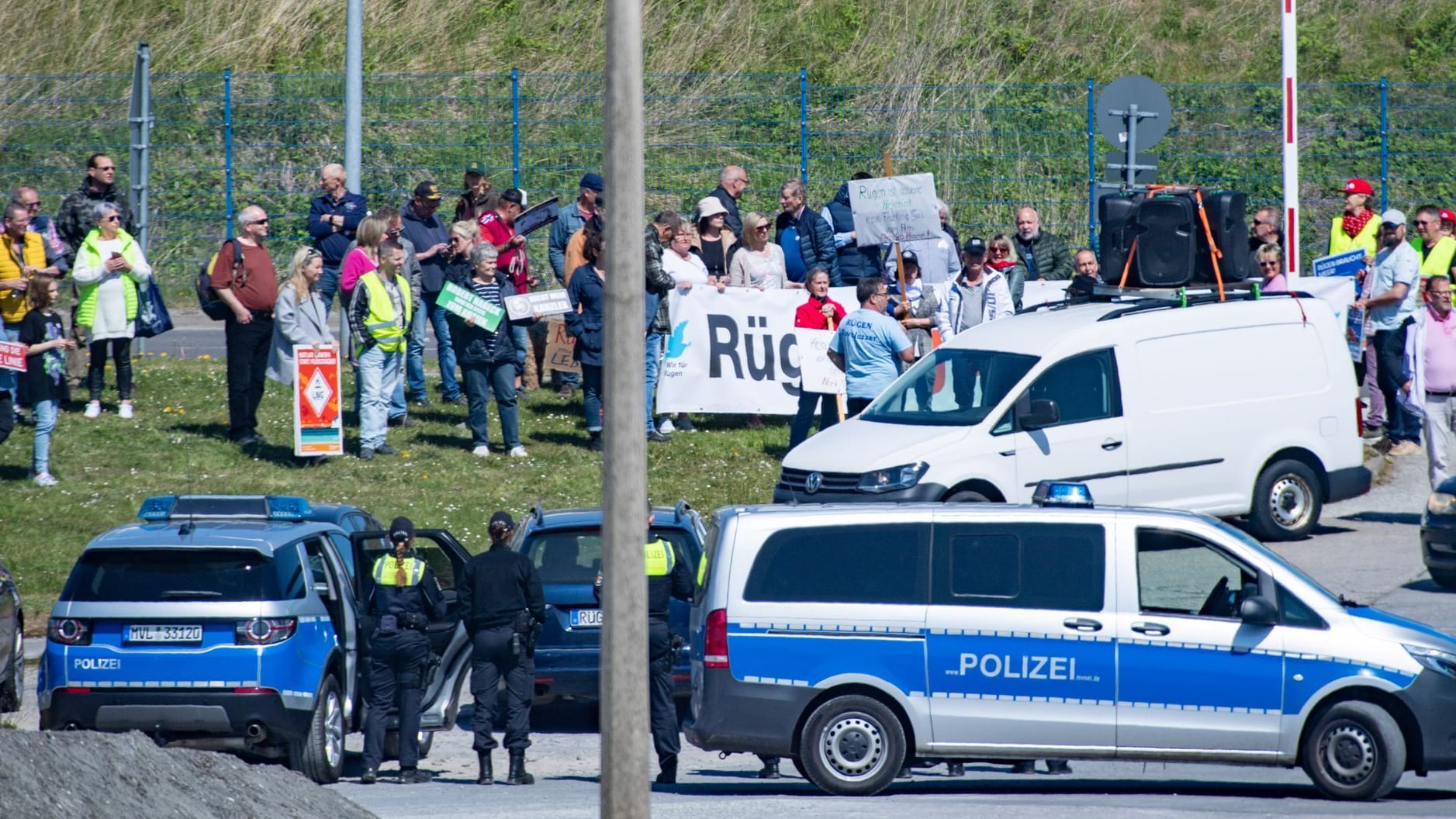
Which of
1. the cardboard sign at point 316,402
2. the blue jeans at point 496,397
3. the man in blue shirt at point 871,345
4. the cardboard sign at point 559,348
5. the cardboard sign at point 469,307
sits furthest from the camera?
the cardboard sign at point 559,348

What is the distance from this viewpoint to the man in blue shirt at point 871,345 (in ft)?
58.1

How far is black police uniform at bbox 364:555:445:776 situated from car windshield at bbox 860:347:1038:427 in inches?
219

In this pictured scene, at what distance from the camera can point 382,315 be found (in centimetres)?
1861

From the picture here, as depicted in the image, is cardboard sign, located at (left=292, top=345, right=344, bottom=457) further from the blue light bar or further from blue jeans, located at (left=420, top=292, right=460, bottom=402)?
the blue light bar

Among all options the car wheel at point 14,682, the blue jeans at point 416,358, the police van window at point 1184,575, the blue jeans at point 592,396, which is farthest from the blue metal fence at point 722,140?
the police van window at point 1184,575

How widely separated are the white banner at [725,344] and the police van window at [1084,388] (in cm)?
444

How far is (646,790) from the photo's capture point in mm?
8039

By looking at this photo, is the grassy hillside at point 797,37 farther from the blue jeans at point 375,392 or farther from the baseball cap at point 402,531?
the baseball cap at point 402,531

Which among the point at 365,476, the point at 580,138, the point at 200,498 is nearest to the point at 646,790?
the point at 200,498

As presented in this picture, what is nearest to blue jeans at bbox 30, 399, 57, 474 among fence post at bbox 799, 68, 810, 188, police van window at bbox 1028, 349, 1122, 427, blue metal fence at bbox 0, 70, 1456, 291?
blue metal fence at bbox 0, 70, 1456, 291

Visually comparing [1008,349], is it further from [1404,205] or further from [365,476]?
[1404,205]

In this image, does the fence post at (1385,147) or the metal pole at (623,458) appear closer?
the metal pole at (623,458)

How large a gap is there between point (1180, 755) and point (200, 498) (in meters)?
6.33

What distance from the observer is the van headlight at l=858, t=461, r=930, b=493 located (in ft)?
50.5
